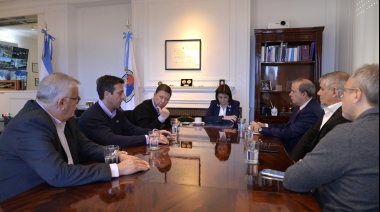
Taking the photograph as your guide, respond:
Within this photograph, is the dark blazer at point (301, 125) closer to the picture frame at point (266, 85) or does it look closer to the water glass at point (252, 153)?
the water glass at point (252, 153)

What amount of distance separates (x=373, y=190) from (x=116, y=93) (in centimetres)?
182

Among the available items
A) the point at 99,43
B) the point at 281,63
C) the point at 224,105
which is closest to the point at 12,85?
the point at 99,43

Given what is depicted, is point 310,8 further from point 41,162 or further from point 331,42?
point 41,162

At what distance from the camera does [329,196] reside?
3.50 feet

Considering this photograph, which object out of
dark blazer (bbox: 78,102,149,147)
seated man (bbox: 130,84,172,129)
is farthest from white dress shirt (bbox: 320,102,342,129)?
seated man (bbox: 130,84,172,129)

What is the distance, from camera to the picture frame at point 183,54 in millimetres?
4938

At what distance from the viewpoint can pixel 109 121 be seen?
2.27 meters

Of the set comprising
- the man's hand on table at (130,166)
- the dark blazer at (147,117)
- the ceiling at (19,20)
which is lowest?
the man's hand on table at (130,166)

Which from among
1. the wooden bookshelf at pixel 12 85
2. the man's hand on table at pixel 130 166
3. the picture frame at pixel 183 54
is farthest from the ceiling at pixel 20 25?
the man's hand on table at pixel 130 166

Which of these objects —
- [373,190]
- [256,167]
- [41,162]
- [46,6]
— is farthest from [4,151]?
[46,6]

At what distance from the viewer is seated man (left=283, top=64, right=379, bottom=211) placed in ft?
3.11

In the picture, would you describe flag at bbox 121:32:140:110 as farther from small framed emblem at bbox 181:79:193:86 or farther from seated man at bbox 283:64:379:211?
seated man at bbox 283:64:379:211

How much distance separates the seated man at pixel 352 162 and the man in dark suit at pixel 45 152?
770mm

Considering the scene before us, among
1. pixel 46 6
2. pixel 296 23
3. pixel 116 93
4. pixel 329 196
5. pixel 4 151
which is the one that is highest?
pixel 46 6
